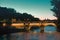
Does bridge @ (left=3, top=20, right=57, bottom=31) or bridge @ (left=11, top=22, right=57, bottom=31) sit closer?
bridge @ (left=11, top=22, right=57, bottom=31)

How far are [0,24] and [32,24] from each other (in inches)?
414

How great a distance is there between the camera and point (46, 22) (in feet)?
214

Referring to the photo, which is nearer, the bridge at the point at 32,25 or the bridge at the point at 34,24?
the bridge at the point at 32,25

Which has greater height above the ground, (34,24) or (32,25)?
(34,24)

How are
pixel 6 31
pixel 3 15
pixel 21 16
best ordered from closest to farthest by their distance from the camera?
pixel 6 31, pixel 3 15, pixel 21 16

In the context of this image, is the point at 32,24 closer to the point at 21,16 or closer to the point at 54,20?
the point at 54,20

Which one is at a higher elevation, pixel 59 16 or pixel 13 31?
pixel 59 16

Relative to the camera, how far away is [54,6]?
62469 millimetres

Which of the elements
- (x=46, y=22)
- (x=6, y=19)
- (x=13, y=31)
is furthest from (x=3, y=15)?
(x=46, y=22)

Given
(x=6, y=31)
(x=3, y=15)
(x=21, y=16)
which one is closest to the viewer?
(x=6, y=31)

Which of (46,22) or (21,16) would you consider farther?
(21,16)

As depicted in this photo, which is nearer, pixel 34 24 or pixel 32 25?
pixel 34 24

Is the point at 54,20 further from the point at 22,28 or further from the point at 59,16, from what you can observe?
the point at 22,28

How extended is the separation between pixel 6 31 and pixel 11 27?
258cm
